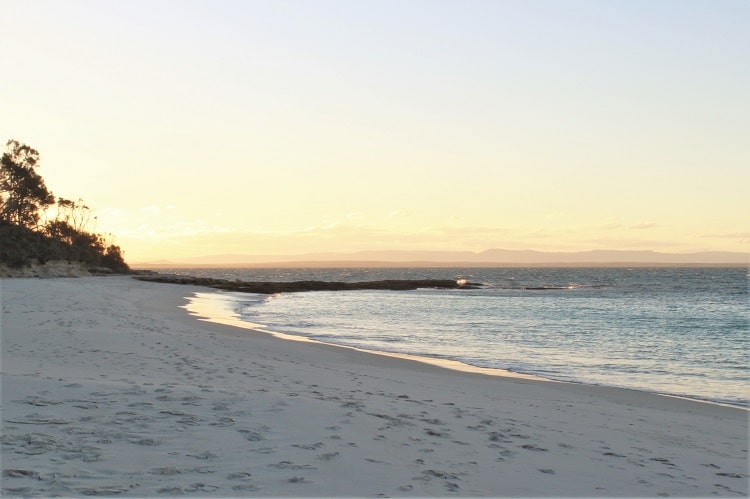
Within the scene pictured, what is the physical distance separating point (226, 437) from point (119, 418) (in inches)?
52.8

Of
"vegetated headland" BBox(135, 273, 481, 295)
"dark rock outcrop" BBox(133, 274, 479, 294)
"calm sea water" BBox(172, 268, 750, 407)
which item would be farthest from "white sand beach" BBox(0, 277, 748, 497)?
"dark rock outcrop" BBox(133, 274, 479, 294)

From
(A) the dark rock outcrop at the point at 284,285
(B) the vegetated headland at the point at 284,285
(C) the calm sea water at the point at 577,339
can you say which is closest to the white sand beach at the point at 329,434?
(C) the calm sea water at the point at 577,339

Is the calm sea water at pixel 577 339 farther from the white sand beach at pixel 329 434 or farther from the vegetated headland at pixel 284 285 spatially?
the vegetated headland at pixel 284 285

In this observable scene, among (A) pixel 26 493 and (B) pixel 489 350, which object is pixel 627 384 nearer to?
(B) pixel 489 350

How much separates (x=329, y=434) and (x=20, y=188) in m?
75.4

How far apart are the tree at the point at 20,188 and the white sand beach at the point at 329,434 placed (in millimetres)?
66131

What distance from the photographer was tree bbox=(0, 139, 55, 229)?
69.2m

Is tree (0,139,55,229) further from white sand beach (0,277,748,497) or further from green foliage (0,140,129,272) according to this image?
white sand beach (0,277,748,497)

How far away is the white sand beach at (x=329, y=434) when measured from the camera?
213 inches

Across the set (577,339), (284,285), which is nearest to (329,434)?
(577,339)

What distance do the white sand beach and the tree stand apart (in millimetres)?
66131

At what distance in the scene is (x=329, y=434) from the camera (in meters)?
6.93

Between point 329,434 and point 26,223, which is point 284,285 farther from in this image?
point 329,434

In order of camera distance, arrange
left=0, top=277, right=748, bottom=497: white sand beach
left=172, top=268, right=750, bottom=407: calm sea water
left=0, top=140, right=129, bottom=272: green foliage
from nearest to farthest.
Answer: left=0, top=277, right=748, bottom=497: white sand beach
left=172, top=268, right=750, bottom=407: calm sea water
left=0, top=140, right=129, bottom=272: green foliage
